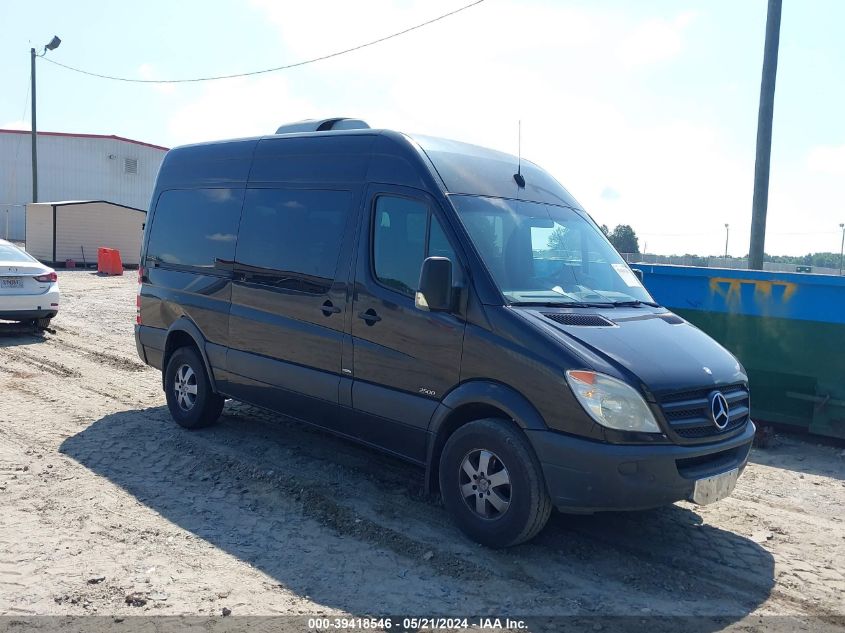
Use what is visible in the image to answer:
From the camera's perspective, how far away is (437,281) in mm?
4504

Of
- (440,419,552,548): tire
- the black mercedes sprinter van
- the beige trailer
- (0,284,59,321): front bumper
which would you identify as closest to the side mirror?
the black mercedes sprinter van

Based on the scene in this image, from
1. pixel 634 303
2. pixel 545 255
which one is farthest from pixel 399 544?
pixel 634 303

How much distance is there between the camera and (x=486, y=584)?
13.5ft

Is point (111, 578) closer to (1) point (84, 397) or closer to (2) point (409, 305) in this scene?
(2) point (409, 305)

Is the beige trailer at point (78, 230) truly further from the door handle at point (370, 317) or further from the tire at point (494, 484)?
the tire at point (494, 484)

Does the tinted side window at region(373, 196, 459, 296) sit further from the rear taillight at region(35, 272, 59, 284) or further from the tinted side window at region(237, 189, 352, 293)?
the rear taillight at region(35, 272, 59, 284)

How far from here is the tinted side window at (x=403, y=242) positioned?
4.92 meters

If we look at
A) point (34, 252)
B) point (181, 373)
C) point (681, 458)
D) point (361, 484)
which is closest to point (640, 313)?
point (681, 458)

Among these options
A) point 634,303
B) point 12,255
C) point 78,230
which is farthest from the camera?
point 78,230

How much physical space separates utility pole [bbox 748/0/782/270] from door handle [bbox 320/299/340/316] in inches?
276

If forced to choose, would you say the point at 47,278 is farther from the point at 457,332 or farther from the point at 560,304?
the point at 560,304

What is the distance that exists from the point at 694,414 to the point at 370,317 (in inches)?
88.1

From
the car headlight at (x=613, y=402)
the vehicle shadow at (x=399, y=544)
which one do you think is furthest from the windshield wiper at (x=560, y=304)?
the vehicle shadow at (x=399, y=544)

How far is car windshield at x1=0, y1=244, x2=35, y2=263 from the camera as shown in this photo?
38.4 feet
